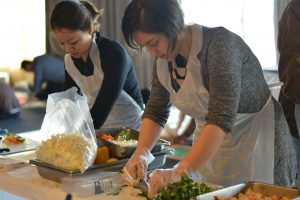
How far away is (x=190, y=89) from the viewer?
4.72 ft

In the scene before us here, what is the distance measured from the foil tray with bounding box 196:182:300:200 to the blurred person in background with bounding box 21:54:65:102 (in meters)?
3.55

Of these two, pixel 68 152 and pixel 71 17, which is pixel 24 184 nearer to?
pixel 68 152

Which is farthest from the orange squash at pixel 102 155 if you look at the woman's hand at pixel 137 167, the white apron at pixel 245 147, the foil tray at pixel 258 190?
the foil tray at pixel 258 190

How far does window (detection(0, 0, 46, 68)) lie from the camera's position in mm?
4836

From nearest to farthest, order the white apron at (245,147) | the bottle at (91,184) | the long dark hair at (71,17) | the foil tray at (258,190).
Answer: the foil tray at (258,190), the bottle at (91,184), the white apron at (245,147), the long dark hair at (71,17)

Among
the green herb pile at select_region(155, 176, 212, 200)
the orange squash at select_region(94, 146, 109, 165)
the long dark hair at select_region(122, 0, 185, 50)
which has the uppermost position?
the long dark hair at select_region(122, 0, 185, 50)

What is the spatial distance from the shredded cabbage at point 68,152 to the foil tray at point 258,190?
17.1 inches

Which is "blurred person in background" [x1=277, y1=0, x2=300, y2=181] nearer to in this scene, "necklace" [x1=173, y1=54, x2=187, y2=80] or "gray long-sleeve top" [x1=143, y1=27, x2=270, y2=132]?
"gray long-sleeve top" [x1=143, y1=27, x2=270, y2=132]

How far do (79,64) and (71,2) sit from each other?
12.6 inches

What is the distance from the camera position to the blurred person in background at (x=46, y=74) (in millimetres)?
4656

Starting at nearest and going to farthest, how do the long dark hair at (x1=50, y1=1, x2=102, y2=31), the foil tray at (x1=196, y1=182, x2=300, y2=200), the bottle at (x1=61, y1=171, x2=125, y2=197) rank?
1. the foil tray at (x1=196, y1=182, x2=300, y2=200)
2. the bottle at (x1=61, y1=171, x2=125, y2=197)
3. the long dark hair at (x1=50, y1=1, x2=102, y2=31)

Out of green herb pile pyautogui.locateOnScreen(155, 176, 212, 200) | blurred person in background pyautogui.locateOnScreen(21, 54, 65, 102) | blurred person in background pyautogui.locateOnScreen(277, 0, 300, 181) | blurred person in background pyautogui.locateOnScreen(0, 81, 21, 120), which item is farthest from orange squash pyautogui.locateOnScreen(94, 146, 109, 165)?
blurred person in background pyautogui.locateOnScreen(0, 81, 21, 120)

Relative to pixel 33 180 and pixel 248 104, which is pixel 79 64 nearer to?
pixel 33 180

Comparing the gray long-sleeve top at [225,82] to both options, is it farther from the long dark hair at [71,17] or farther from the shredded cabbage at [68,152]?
the long dark hair at [71,17]
